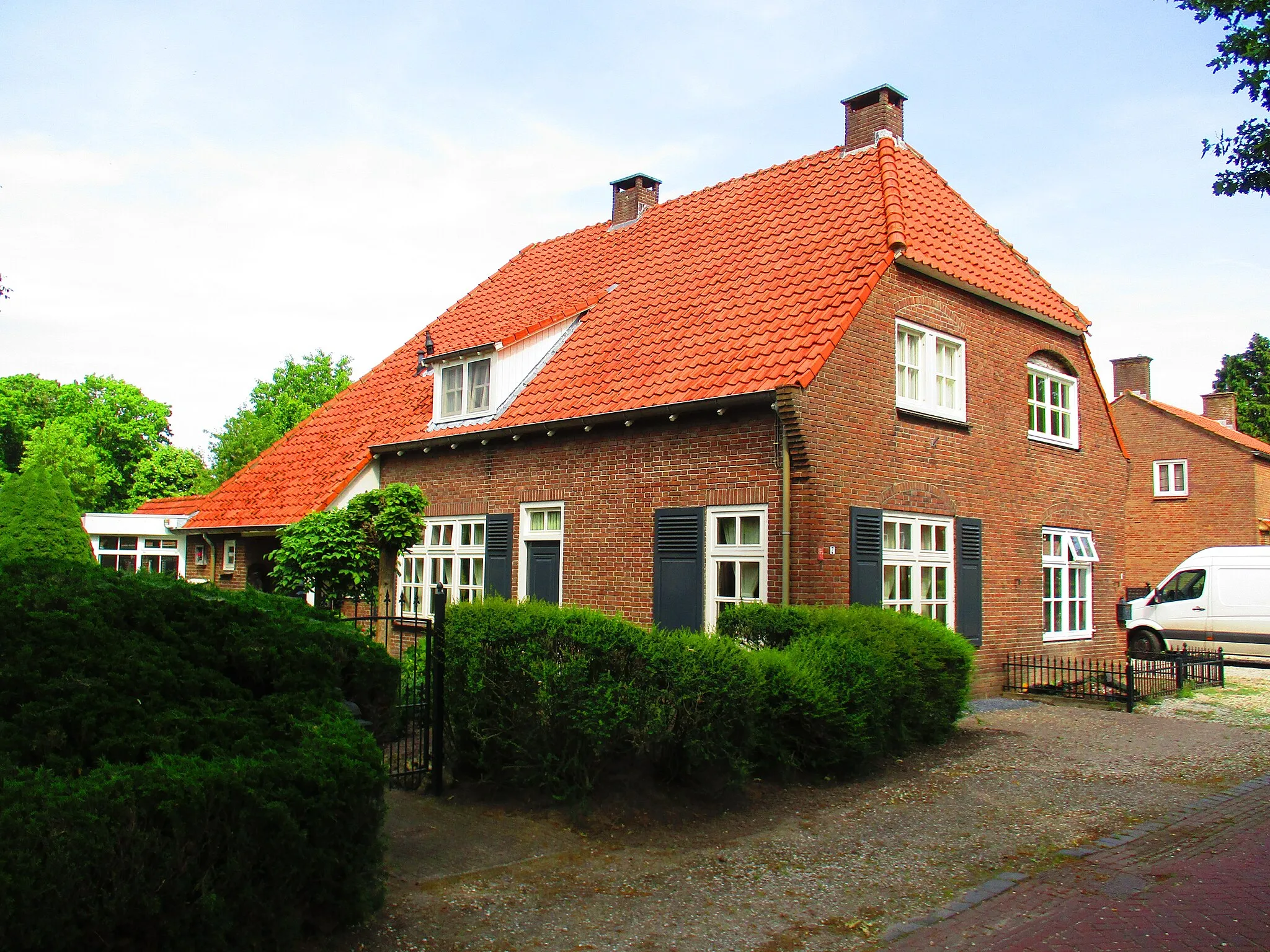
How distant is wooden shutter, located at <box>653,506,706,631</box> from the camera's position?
502 inches

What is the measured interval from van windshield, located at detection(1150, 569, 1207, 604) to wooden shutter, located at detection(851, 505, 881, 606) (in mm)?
13188

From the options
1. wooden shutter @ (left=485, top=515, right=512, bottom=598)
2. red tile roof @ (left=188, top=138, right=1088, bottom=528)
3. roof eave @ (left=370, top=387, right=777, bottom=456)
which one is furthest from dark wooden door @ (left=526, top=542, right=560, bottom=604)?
red tile roof @ (left=188, top=138, right=1088, bottom=528)

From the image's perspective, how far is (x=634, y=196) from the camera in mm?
20359

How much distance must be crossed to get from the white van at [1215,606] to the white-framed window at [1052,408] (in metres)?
7.27

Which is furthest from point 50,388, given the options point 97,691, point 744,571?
point 97,691

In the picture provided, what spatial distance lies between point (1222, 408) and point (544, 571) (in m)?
33.6

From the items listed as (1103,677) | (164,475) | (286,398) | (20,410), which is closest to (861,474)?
(1103,677)

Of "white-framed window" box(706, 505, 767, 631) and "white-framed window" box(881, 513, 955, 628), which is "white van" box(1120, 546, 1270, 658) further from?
"white-framed window" box(706, 505, 767, 631)

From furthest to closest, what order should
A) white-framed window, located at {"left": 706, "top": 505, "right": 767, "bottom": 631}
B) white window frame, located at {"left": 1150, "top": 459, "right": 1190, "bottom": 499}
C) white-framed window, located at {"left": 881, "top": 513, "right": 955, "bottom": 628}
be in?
white window frame, located at {"left": 1150, "top": 459, "right": 1190, "bottom": 499}, white-framed window, located at {"left": 881, "top": 513, "right": 955, "bottom": 628}, white-framed window, located at {"left": 706, "top": 505, "right": 767, "bottom": 631}

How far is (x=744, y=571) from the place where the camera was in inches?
492

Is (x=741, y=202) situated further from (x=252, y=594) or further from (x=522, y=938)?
(x=522, y=938)

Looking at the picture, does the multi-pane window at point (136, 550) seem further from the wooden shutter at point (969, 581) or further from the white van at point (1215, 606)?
the white van at point (1215, 606)

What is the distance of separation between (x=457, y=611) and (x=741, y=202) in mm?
11434

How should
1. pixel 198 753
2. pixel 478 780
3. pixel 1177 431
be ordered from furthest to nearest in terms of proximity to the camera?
pixel 1177 431 → pixel 478 780 → pixel 198 753
